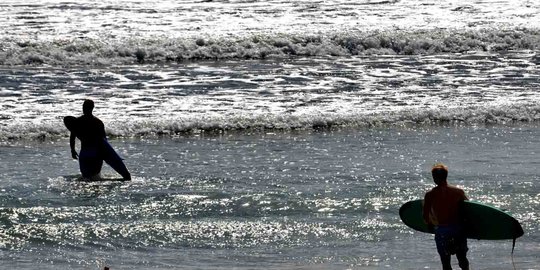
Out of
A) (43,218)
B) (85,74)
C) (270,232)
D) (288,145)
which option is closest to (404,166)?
(288,145)

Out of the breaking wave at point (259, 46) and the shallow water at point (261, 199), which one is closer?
the shallow water at point (261, 199)

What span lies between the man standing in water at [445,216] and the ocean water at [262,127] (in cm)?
123

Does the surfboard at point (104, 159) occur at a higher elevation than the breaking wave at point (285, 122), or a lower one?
higher

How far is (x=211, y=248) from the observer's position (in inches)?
527

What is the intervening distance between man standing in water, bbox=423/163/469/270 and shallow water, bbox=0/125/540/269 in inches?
46.7

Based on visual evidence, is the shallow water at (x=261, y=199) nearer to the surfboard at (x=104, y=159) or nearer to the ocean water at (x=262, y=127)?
the ocean water at (x=262, y=127)

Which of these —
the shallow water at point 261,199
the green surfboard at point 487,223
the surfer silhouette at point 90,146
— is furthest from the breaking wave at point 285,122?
the green surfboard at point 487,223

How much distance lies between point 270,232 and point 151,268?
2.14 metres

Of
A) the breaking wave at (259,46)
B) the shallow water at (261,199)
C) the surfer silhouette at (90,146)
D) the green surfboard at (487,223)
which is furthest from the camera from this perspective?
the breaking wave at (259,46)

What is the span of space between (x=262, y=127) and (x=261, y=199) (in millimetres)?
6543

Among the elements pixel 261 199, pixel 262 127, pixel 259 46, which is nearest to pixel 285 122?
pixel 262 127

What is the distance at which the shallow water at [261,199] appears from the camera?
13.0 m

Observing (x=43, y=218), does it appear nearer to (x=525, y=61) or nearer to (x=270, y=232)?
(x=270, y=232)

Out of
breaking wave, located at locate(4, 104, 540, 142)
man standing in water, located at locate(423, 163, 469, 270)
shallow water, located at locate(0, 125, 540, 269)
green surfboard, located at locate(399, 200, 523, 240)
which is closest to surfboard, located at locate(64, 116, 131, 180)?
shallow water, located at locate(0, 125, 540, 269)
